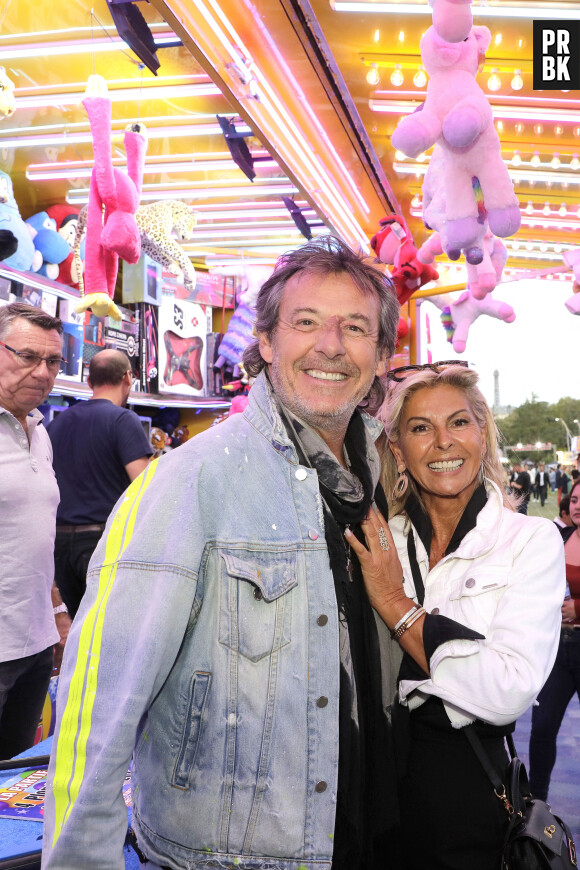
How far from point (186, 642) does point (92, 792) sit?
0.23 m

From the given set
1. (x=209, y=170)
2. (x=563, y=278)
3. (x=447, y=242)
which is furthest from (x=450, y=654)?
(x=563, y=278)

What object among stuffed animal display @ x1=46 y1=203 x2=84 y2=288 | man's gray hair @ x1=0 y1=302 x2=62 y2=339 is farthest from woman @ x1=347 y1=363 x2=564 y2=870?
stuffed animal display @ x1=46 y1=203 x2=84 y2=288

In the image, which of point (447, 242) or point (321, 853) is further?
point (447, 242)

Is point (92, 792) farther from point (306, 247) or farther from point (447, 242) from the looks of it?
point (447, 242)

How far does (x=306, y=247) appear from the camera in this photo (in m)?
1.43

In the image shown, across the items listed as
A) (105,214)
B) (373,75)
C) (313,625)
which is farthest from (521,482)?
(313,625)

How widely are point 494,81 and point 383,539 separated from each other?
312 centimetres

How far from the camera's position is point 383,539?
4.81 ft

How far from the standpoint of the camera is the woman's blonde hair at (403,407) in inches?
73.1

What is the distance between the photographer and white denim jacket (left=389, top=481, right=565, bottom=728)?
1.38 m

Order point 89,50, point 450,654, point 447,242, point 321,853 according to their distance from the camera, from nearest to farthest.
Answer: point 321,853
point 450,654
point 447,242
point 89,50

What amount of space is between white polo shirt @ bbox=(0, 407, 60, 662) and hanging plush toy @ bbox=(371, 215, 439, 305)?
7.97 feet

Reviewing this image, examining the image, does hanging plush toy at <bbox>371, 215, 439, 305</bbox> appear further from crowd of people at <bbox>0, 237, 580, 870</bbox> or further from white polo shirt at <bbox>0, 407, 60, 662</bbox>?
white polo shirt at <bbox>0, 407, 60, 662</bbox>

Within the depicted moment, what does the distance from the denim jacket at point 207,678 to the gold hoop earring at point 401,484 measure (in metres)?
0.79
